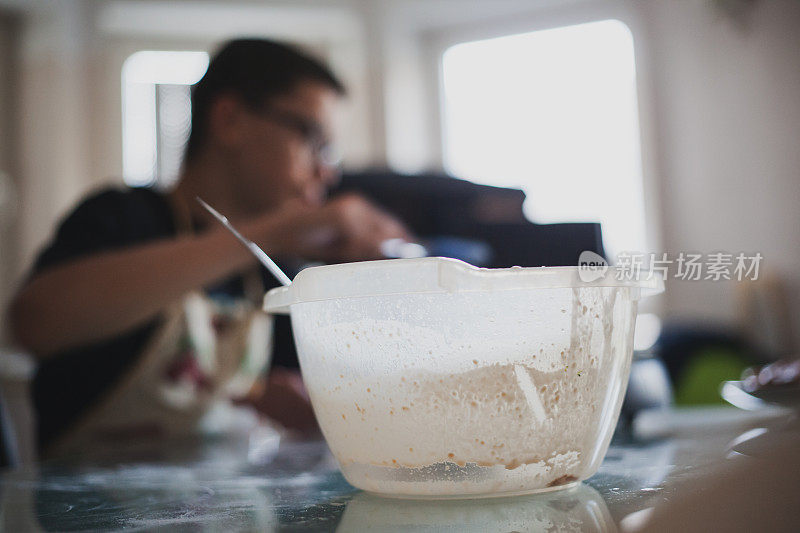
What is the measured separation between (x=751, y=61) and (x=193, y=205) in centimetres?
181

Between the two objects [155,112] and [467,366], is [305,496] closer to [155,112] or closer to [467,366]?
[467,366]

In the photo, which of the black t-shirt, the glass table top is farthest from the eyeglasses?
the glass table top

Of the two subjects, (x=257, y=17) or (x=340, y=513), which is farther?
(x=257, y=17)

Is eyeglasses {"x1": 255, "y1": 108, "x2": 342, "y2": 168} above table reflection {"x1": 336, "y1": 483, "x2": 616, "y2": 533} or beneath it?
above

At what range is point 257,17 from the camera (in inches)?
103

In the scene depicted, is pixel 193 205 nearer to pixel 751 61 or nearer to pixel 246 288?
pixel 246 288

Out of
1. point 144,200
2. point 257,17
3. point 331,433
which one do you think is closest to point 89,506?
point 331,433

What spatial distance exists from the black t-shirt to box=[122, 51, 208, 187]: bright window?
1629mm

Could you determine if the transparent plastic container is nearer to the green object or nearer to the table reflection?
the table reflection

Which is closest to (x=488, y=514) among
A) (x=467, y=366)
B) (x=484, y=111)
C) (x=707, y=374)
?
(x=467, y=366)

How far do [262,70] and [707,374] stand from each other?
165 centimetres

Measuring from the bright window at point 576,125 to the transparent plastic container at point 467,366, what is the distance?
2.32 metres

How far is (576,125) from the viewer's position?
8.67ft

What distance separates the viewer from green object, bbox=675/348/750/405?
6.85 ft
